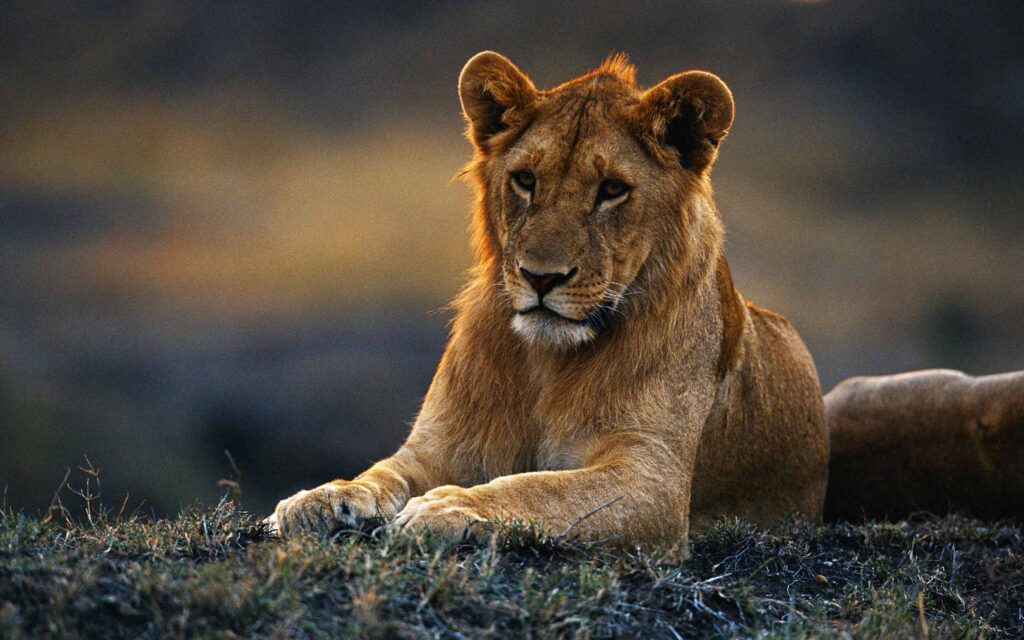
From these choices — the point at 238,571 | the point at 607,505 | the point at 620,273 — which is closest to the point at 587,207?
the point at 620,273

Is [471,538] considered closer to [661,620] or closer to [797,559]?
[661,620]

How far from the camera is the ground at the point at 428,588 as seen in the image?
3.19 meters

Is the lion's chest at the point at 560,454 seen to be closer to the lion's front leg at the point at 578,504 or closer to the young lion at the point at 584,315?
the young lion at the point at 584,315

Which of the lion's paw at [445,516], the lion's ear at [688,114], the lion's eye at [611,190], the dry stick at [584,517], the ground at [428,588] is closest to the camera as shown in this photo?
the ground at [428,588]

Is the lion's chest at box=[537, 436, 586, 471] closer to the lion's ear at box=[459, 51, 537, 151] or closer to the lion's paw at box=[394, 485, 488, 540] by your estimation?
the lion's paw at box=[394, 485, 488, 540]

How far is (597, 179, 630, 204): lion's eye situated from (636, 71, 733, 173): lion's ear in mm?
286

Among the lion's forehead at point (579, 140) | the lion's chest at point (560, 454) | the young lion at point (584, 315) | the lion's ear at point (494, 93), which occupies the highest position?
the lion's ear at point (494, 93)

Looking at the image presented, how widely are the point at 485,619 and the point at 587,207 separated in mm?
2093

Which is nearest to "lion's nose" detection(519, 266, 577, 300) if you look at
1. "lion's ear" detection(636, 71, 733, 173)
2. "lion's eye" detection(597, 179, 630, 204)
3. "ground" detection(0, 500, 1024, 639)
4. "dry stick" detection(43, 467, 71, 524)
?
"lion's eye" detection(597, 179, 630, 204)

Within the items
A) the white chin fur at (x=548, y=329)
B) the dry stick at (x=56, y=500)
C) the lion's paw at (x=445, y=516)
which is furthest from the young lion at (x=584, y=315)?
the dry stick at (x=56, y=500)

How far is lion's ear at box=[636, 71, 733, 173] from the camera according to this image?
517cm

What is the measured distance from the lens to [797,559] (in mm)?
5320

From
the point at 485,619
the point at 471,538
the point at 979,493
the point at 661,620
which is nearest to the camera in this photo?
the point at 485,619

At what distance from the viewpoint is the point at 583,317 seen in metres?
4.84
